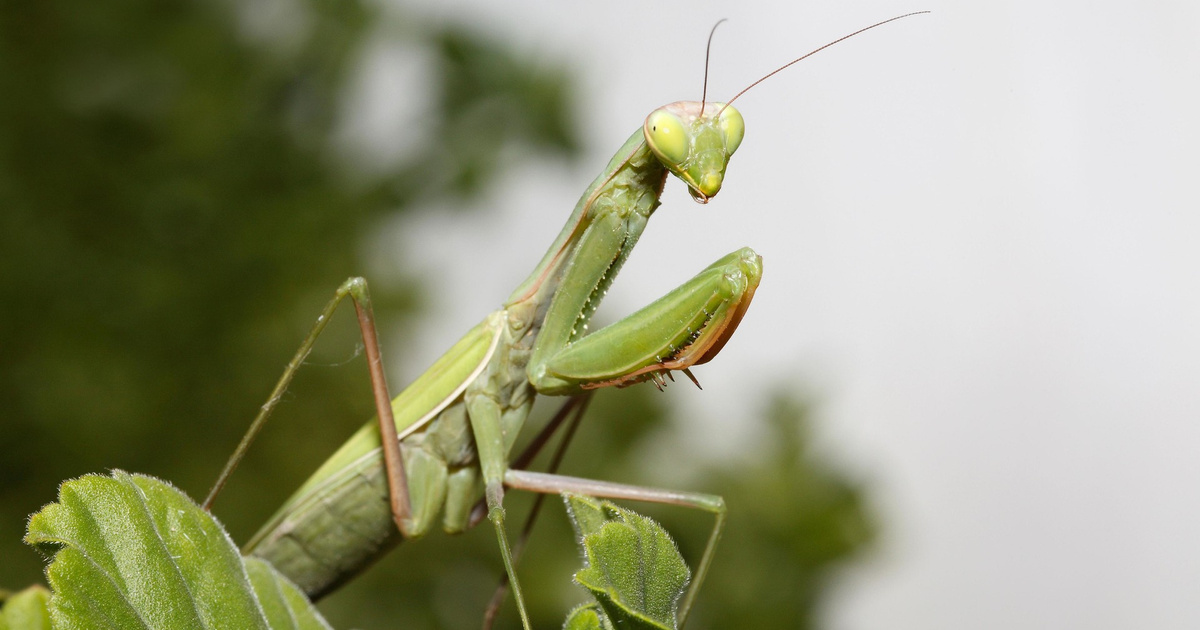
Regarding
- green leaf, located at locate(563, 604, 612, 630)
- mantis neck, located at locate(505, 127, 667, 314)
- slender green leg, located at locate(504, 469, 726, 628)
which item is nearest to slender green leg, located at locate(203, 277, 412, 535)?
slender green leg, located at locate(504, 469, 726, 628)

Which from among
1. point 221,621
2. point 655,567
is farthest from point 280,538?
point 655,567

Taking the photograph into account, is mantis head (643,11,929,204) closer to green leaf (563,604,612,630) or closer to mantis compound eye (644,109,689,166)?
mantis compound eye (644,109,689,166)

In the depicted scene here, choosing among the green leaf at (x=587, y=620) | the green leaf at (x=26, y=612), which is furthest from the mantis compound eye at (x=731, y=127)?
the green leaf at (x=26, y=612)

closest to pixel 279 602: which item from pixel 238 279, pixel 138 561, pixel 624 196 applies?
pixel 138 561

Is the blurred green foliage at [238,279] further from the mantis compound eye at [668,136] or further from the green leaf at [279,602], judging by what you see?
the green leaf at [279,602]

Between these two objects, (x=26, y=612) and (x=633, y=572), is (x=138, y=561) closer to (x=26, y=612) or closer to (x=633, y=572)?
(x=26, y=612)

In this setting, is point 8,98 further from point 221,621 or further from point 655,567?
point 655,567
